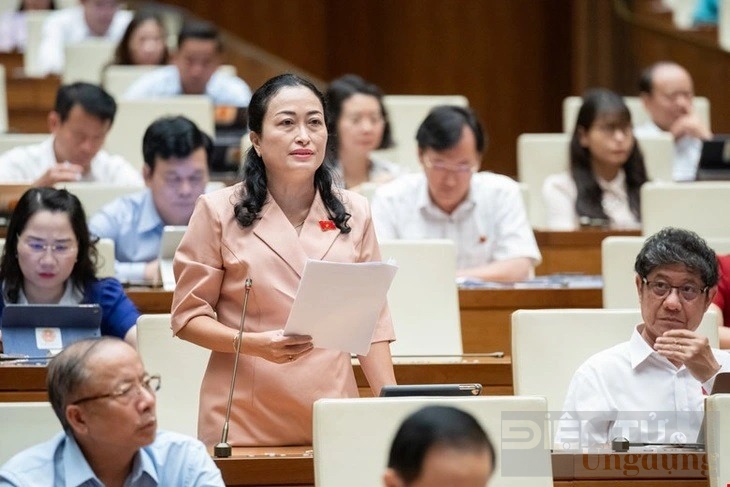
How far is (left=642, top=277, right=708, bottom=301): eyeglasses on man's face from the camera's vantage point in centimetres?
320

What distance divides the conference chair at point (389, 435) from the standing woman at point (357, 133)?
3.03 meters

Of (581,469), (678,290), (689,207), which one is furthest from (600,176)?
(581,469)

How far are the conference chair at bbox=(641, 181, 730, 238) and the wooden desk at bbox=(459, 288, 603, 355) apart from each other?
0.59 metres

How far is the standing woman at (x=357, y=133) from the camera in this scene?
18.9ft

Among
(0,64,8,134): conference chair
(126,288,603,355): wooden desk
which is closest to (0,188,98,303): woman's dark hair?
(126,288,603,355): wooden desk

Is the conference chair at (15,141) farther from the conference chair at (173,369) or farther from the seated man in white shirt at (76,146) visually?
the conference chair at (173,369)

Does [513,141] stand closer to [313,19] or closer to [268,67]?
[313,19]

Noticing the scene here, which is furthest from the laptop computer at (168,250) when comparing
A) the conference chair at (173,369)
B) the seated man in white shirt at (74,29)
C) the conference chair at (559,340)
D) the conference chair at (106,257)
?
the seated man in white shirt at (74,29)

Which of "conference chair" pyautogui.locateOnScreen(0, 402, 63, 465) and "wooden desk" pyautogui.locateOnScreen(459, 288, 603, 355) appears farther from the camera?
"wooden desk" pyautogui.locateOnScreen(459, 288, 603, 355)

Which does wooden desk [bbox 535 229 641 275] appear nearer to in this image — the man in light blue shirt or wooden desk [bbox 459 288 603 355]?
wooden desk [bbox 459 288 603 355]

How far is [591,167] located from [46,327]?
8.84 ft

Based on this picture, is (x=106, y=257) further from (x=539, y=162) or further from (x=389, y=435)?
(x=539, y=162)

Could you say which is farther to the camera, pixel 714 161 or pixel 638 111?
pixel 638 111

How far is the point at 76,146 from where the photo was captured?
5.39 metres
